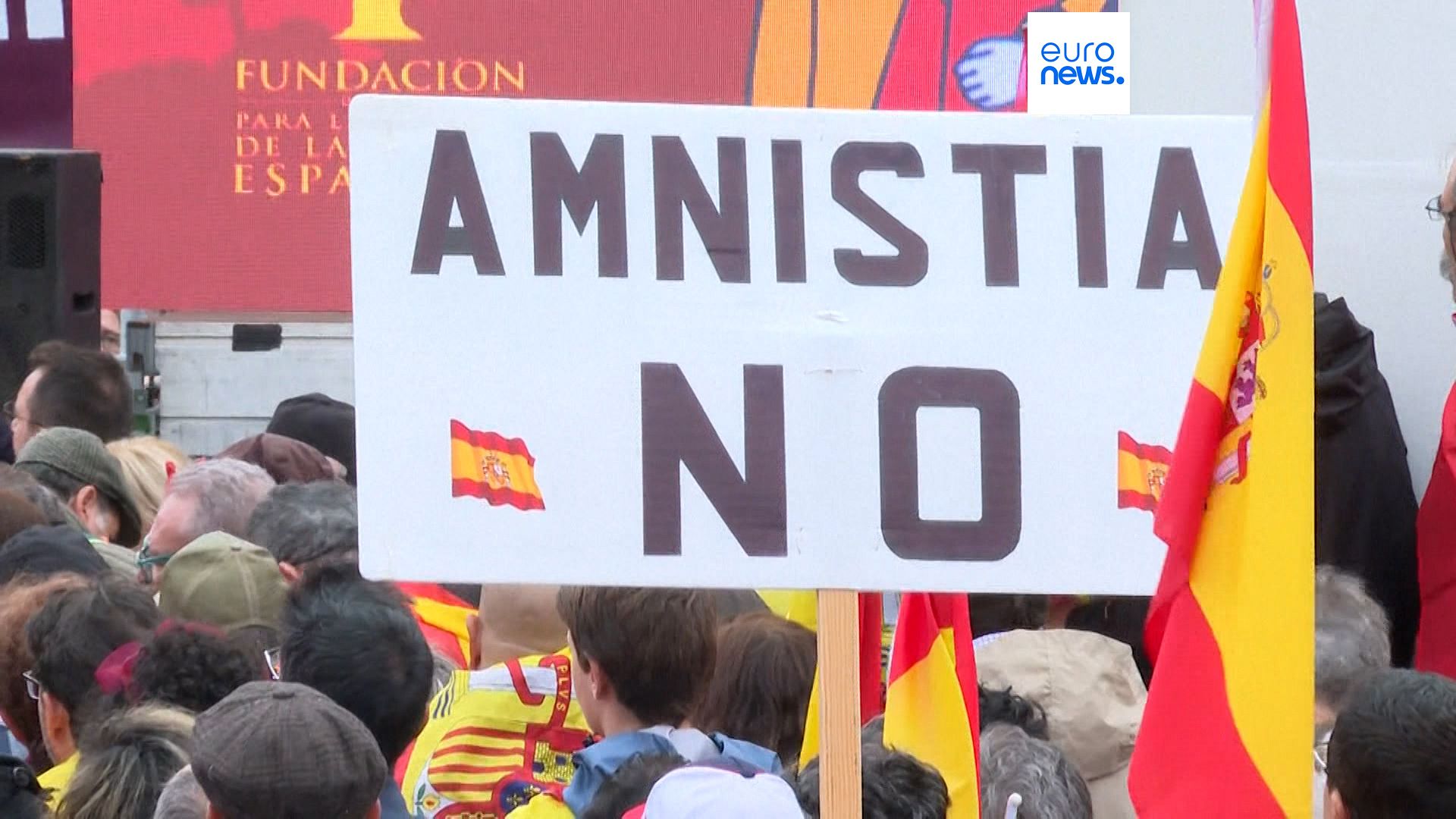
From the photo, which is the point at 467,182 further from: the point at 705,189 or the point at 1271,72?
the point at 1271,72

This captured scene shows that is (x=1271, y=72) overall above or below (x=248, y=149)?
below

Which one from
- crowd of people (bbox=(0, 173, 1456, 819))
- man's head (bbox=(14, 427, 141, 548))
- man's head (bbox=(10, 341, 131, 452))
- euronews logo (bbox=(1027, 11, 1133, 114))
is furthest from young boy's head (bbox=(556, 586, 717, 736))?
man's head (bbox=(10, 341, 131, 452))

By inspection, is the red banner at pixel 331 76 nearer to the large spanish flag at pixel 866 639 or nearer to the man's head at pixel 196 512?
the man's head at pixel 196 512

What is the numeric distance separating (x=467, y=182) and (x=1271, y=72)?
94 cm

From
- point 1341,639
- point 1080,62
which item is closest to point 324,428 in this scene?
point 1080,62

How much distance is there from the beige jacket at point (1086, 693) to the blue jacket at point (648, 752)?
521mm

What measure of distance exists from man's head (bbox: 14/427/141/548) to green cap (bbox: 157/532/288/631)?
1208 millimetres

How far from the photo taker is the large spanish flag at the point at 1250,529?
2158 millimetres

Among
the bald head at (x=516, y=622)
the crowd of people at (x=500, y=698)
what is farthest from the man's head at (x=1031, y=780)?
the bald head at (x=516, y=622)

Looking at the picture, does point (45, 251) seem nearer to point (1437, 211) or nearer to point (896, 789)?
point (1437, 211)

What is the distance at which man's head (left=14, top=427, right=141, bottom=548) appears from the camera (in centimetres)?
468

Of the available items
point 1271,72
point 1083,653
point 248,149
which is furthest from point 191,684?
point 248,149

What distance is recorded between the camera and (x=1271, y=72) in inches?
87.2

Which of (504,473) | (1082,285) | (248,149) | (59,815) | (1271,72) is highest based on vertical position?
(248,149)
